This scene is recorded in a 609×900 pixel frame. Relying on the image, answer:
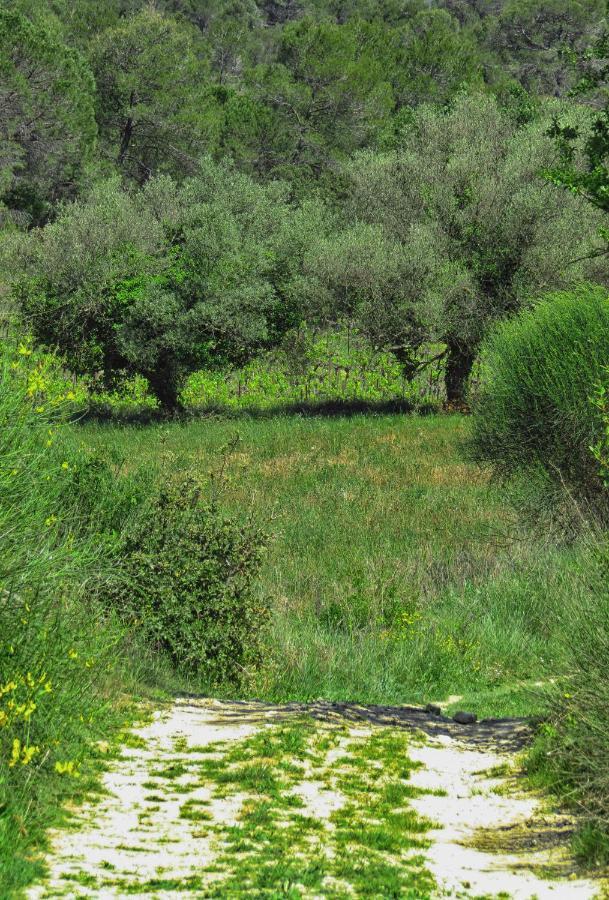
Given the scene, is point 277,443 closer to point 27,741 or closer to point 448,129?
point 448,129

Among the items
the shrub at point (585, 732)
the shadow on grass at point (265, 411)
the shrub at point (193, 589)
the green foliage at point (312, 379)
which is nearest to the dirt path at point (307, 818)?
the shrub at point (585, 732)

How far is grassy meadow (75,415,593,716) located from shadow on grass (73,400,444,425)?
672 cm

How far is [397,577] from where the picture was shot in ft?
50.3

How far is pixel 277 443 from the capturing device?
89.9 feet

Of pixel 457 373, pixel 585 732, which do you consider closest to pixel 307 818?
pixel 585 732

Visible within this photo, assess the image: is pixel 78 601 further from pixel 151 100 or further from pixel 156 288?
pixel 151 100

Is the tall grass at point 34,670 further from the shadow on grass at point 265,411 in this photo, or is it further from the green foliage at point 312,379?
the green foliage at point 312,379

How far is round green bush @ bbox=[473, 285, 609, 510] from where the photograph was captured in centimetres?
1609

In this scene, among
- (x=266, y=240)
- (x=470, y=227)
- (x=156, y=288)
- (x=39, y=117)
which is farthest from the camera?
(x=39, y=117)

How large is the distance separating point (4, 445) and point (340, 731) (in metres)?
3.59

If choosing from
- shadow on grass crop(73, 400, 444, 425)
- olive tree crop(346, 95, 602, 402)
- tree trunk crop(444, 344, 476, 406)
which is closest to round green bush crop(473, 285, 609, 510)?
olive tree crop(346, 95, 602, 402)

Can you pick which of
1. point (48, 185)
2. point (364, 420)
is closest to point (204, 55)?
point (48, 185)

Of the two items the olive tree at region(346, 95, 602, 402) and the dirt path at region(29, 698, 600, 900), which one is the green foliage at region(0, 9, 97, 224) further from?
the dirt path at region(29, 698, 600, 900)

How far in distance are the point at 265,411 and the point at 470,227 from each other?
915 cm
